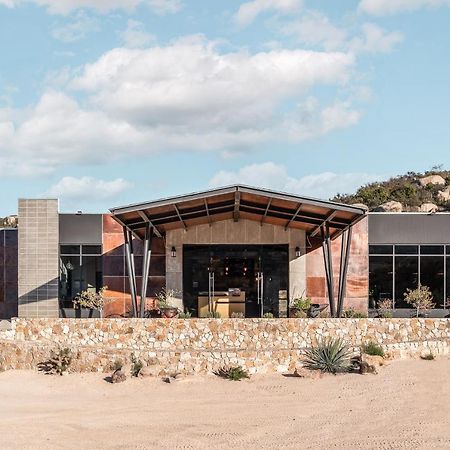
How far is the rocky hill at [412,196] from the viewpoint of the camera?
157ft

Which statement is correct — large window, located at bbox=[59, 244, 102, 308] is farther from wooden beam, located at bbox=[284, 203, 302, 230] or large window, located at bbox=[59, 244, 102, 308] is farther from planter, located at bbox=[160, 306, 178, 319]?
wooden beam, located at bbox=[284, 203, 302, 230]

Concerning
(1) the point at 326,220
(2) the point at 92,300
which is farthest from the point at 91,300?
(1) the point at 326,220

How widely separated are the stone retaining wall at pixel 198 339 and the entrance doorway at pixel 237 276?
4.94 meters

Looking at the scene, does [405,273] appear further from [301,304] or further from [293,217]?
[293,217]

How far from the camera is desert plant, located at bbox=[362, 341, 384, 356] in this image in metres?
20.8

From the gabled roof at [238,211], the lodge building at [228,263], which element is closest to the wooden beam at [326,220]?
the gabled roof at [238,211]

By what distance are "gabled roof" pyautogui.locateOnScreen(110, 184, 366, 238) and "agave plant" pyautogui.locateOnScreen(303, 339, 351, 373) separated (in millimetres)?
3782

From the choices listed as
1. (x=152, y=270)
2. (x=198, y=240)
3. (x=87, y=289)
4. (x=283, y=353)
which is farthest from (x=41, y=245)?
(x=283, y=353)

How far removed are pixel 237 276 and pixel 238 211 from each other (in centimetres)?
307

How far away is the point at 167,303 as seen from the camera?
24781 millimetres

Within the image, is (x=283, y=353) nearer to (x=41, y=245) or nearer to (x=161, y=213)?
(x=161, y=213)

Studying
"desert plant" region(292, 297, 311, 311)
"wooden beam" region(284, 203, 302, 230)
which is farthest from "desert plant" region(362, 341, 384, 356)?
"wooden beam" region(284, 203, 302, 230)

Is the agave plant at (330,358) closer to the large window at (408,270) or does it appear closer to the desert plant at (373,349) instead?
the desert plant at (373,349)

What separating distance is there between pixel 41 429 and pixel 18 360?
625cm
